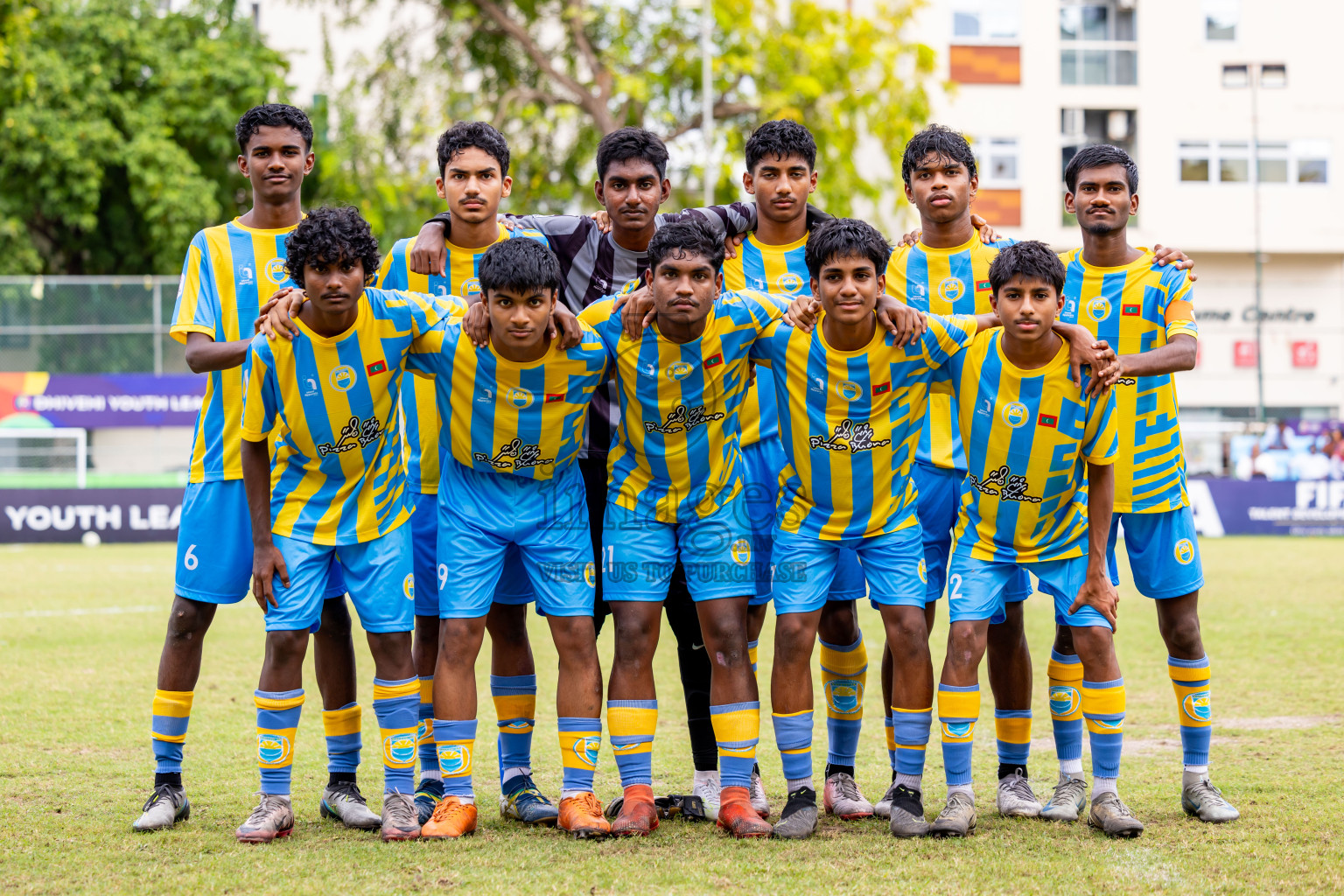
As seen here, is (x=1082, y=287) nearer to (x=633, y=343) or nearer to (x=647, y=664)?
(x=633, y=343)

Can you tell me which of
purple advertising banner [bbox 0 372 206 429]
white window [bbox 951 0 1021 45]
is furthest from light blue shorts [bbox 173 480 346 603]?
white window [bbox 951 0 1021 45]

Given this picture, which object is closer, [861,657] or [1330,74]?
[861,657]

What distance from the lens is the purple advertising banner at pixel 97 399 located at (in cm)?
2281

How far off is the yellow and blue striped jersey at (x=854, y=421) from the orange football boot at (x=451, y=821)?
1.52m

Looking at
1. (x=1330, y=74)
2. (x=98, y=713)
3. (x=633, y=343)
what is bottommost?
(x=98, y=713)

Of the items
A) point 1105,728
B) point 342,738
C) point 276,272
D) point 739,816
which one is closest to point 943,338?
point 1105,728

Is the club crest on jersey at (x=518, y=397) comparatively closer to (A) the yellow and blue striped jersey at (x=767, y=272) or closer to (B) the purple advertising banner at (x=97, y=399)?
(A) the yellow and blue striped jersey at (x=767, y=272)

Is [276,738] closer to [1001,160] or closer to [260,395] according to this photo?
[260,395]

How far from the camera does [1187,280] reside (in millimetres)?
4844

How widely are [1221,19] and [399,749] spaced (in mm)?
35281

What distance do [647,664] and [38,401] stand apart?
70.5ft

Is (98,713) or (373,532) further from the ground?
(373,532)

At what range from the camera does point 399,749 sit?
459 cm

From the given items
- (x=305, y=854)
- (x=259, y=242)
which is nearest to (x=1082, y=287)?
(x=259, y=242)
